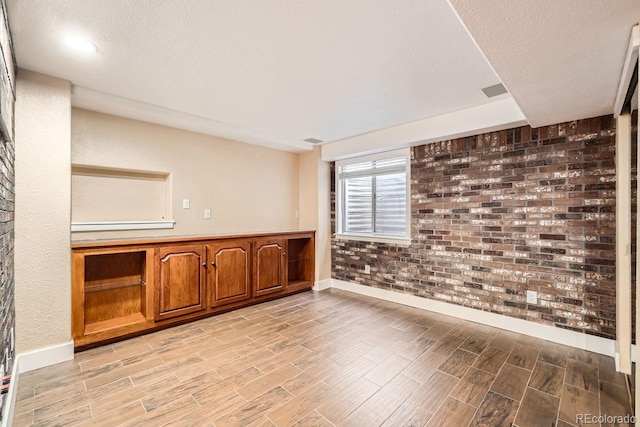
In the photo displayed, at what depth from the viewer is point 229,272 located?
365 cm

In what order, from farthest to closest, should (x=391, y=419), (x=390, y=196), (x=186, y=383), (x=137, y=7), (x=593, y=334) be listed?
(x=390, y=196) < (x=593, y=334) < (x=186, y=383) < (x=391, y=419) < (x=137, y=7)

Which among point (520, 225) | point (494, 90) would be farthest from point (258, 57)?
point (520, 225)

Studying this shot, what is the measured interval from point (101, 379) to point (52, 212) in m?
1.41

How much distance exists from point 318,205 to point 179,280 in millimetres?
2384

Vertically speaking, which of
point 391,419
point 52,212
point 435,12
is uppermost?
point 435,12

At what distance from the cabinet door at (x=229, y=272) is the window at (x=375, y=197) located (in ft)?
5.68

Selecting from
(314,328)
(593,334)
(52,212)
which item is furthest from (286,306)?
(593,334)

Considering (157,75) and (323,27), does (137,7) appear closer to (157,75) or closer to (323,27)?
(157,75)

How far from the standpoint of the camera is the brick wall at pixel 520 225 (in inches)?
104

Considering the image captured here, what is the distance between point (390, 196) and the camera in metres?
4.28

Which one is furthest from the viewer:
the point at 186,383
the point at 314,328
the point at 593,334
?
the point at 314,328

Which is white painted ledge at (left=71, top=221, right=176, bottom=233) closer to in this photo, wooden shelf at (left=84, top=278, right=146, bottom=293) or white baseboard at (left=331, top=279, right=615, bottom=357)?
wooden shelf at (left=84, top=278, right=146, bottom=293)

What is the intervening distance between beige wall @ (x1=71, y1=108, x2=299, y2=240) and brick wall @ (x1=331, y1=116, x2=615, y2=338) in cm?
215

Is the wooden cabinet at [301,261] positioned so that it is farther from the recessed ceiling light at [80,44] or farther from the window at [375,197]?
the recessed ceiling light at [80,44]
